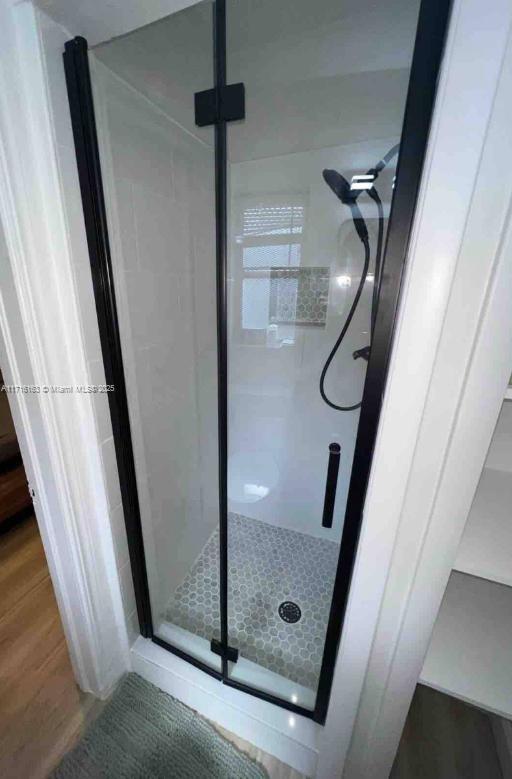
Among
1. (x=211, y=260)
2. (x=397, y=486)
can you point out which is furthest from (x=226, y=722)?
(x=211, y=260)

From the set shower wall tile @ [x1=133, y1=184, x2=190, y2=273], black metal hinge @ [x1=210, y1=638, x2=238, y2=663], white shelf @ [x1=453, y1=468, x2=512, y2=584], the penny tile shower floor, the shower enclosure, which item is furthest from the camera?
the penny tile shower floor

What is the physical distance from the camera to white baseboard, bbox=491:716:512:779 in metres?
0.99

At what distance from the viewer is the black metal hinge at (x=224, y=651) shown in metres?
1.17

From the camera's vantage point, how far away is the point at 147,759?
102 centimetres

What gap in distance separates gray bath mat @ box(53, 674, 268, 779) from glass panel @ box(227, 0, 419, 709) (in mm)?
206

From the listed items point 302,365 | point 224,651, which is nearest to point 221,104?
point 302,365

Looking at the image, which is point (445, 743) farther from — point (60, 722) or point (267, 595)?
point (60, 722)

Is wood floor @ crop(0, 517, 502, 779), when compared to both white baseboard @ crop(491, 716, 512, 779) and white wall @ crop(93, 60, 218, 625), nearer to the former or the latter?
white baseboard @ crop(491, 716, 512, 779)

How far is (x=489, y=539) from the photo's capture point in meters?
0.65

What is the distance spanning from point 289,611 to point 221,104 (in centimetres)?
200

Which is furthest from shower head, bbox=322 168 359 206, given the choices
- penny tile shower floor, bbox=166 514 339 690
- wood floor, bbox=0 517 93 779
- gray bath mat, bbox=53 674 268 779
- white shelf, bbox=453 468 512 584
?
wood floor, bbox=0 517 93 779

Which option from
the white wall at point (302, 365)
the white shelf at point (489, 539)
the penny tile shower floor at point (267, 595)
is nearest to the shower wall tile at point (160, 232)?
the white wall at point (302, 365)

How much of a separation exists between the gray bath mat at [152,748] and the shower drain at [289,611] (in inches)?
18.7

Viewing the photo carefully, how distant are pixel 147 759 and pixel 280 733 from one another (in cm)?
47
